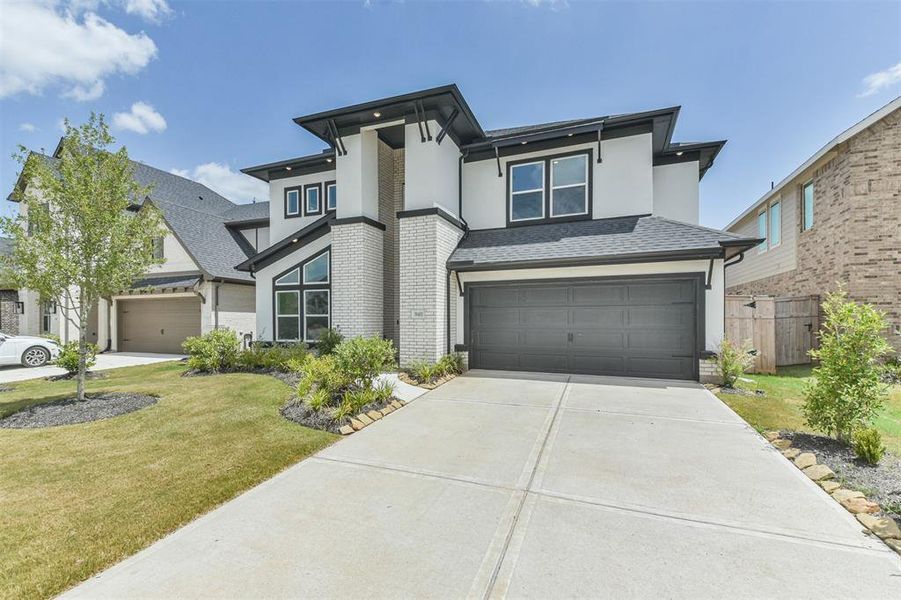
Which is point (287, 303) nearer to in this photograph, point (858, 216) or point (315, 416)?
point (315, 416)

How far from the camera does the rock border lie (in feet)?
9.42

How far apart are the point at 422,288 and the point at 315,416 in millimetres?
4295

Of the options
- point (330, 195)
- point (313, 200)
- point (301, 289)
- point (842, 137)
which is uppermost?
point (842, 137)

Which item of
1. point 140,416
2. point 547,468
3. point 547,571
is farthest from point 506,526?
point 140,416

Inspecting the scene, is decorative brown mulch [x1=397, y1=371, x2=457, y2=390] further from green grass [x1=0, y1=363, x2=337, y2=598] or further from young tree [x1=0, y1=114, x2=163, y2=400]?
young tree [x1=0, y1=114, x2=163, y2=400]

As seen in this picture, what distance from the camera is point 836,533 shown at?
291 cm

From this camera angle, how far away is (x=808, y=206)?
11945 mm

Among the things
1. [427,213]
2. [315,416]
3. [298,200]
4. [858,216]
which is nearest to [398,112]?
[427,213]

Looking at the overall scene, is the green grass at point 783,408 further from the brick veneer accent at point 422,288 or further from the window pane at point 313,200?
the window pane at point 313,200

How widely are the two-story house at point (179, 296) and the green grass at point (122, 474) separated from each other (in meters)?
7.70

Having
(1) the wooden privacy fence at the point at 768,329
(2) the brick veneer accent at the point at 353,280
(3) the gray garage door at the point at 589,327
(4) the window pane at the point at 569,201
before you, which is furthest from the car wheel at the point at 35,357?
(1) the wooden privacy fence at the point at 768,329

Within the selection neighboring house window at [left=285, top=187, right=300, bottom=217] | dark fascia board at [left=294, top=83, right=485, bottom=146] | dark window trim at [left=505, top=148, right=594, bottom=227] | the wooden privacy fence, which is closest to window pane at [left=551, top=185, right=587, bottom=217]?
dark window trim at [left=505, top=148, right=594, bottom=227]

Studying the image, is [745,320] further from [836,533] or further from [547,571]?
[547,571]

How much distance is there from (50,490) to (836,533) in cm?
713
